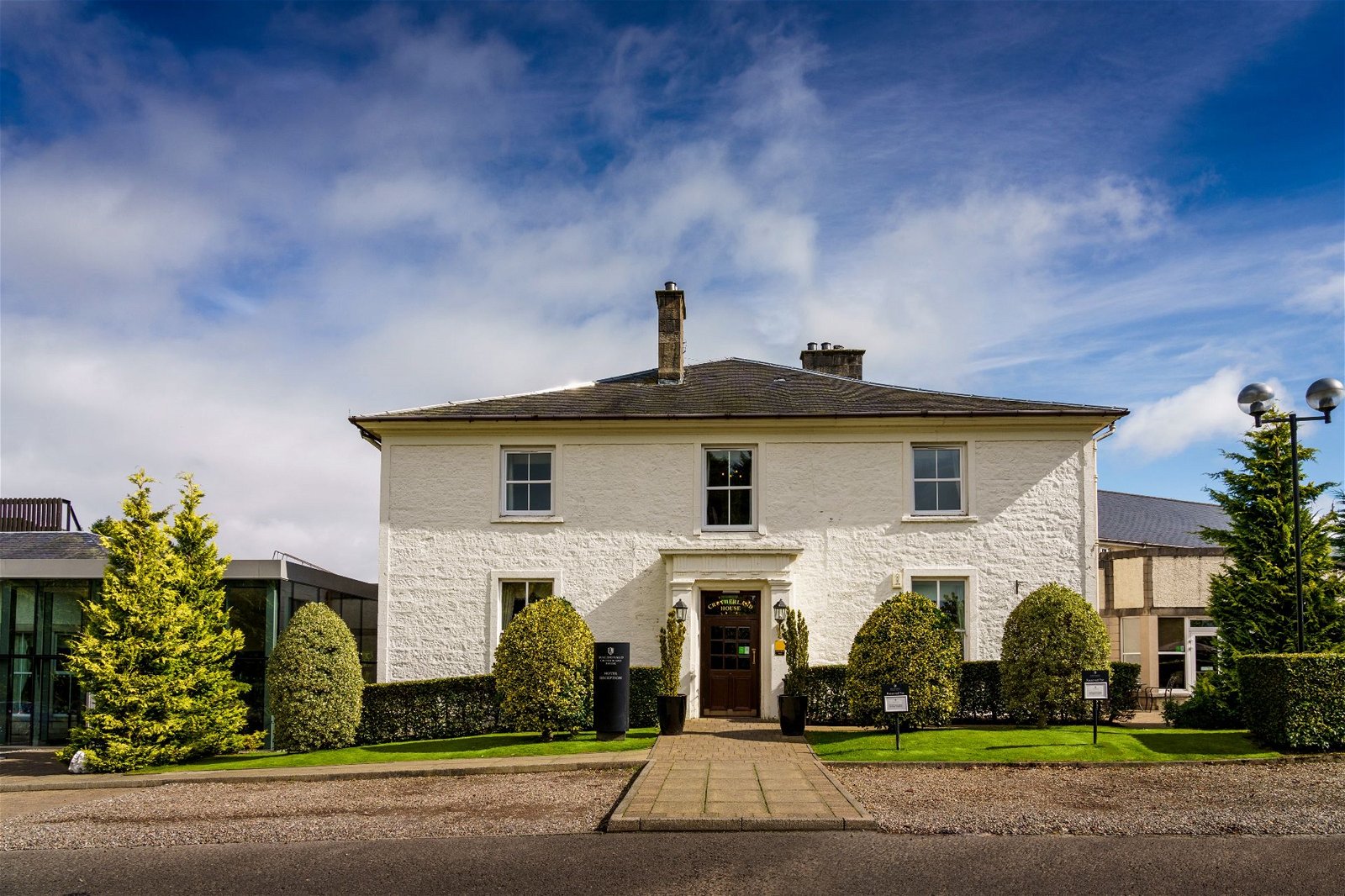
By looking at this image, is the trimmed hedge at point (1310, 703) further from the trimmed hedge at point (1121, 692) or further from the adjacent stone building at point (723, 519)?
the adjacent stone building at point (723, 519)

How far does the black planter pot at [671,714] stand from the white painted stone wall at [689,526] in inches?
98.3

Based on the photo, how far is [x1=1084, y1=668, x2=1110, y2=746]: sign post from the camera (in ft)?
48.7

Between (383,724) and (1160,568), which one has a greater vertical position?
(1160,568)

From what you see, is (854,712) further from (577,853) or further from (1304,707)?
(577,853)

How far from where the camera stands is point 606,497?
A: 20609mm

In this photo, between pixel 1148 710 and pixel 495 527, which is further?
pixel 1148 710

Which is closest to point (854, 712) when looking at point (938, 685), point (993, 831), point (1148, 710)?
point (938, 685)

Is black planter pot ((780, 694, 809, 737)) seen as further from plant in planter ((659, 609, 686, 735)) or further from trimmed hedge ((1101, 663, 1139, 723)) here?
trimmed hedge ((1101, 663, 1139, 723))

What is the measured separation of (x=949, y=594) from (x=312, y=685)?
1225cm

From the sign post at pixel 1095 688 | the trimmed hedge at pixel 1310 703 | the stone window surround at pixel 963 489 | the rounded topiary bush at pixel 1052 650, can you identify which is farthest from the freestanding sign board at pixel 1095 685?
the stone window surround at pixel 963 489

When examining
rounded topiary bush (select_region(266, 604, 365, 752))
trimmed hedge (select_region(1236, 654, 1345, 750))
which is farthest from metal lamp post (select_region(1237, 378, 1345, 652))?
rounded topiary bush (select_region(266, 604, 365, 752))

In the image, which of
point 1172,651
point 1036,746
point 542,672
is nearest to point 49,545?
Answer: point 542,672

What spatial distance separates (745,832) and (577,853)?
74.3 inches

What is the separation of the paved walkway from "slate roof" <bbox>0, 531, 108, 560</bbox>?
15.2 metres
